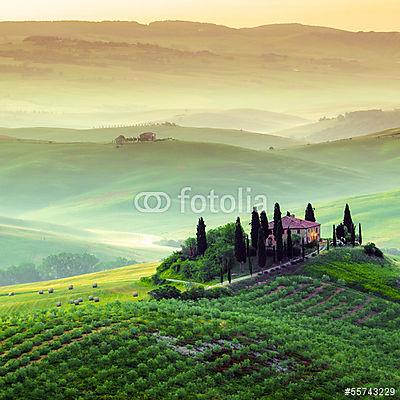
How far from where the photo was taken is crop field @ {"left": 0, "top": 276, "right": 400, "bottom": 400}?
271 feet

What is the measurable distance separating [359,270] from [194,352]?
5246 cm

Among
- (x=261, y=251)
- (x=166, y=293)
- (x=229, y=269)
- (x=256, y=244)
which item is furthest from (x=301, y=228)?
(x=166, y=293)

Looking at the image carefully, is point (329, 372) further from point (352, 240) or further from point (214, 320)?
point (352, 240)

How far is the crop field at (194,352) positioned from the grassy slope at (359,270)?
497 inches

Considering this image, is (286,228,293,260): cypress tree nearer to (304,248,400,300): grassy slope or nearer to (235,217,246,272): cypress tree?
(304,248,400,300): grassy slope

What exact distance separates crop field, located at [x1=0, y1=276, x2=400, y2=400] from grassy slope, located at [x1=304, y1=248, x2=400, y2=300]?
1262cm

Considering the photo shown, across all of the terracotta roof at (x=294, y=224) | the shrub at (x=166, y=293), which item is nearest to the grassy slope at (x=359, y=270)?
the terracotta roof at (x=294, y=224)

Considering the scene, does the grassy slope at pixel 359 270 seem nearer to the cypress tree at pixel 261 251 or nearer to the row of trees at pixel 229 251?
the row of trees at pixel 229 251

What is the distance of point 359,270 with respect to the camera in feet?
455

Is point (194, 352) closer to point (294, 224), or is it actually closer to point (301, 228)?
point (301, 228)

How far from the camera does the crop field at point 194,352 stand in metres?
82.5

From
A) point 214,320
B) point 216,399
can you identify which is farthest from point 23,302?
point 216,399

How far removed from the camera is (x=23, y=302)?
147 metres

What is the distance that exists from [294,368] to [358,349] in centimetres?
1382
